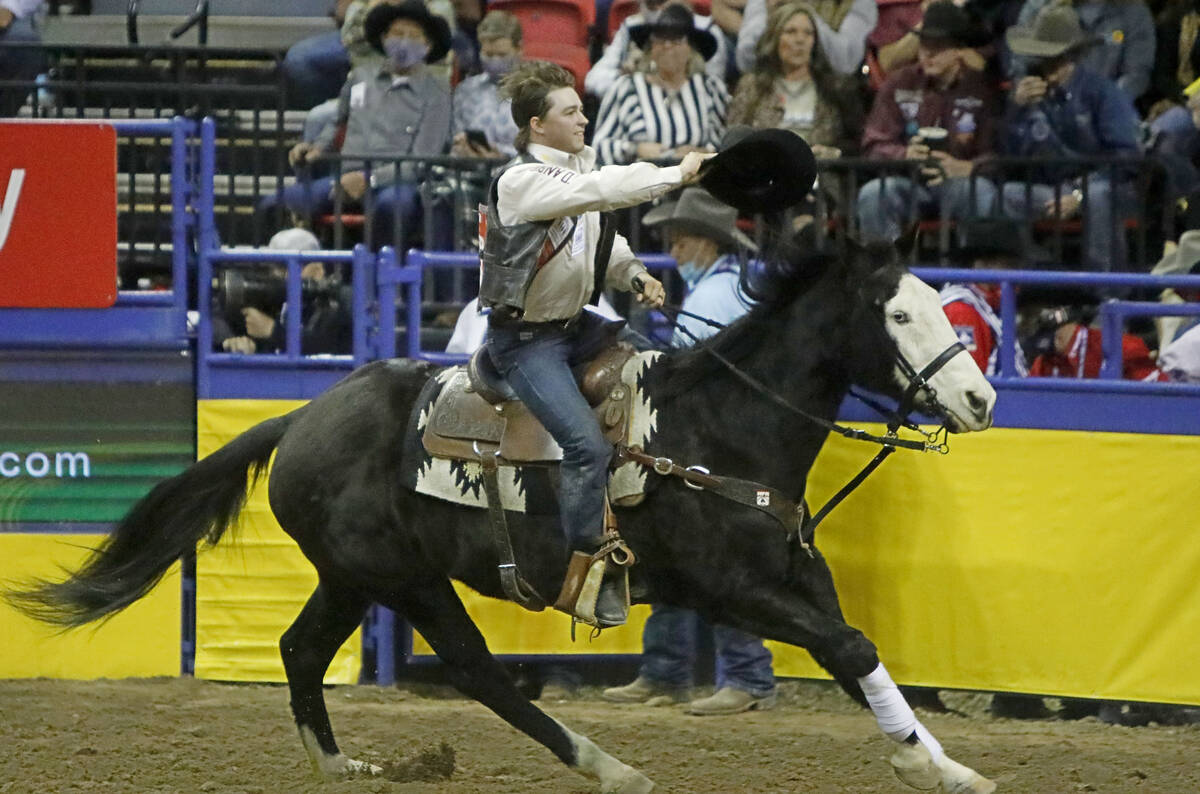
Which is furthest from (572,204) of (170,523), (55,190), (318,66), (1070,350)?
(318,66)

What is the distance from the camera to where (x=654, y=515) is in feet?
17.0

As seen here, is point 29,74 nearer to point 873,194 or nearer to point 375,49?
point 375,49

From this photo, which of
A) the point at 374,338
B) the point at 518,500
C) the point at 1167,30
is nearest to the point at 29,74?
the point at 374,338

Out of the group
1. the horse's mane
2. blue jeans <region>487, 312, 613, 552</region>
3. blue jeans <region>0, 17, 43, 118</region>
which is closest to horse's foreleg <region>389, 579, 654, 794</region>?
blue jeans <region>487, 312, 613, 552</region>

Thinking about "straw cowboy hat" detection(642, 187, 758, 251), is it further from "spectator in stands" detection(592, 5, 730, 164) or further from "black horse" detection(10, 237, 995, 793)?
"spectator in stands" detection(592, 5, 730, 164)

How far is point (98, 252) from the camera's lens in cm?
741

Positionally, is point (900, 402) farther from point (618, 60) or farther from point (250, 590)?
point (618, 60)

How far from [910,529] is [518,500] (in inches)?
83.5

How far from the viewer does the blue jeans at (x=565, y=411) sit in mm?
5078

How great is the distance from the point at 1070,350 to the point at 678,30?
2.96 m

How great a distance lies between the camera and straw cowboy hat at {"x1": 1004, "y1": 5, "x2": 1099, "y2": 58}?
8.62 m

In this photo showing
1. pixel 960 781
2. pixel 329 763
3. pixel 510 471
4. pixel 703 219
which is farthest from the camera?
pixel 703 219

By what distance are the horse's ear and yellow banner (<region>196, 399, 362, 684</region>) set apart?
3278 mm

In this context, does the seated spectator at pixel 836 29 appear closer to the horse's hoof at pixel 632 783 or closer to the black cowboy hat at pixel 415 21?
the black cowboy hat at pixel 415 21
